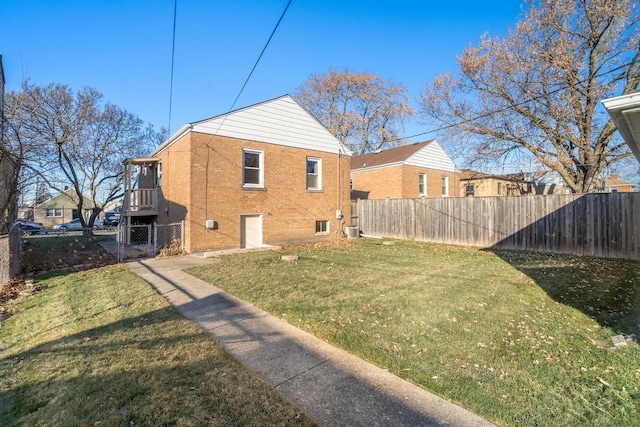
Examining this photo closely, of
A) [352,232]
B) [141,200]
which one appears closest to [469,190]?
[352,232]

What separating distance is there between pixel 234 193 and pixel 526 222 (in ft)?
39.2

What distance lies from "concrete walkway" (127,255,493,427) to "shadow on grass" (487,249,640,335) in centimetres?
375

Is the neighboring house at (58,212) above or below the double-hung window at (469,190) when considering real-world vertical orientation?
below

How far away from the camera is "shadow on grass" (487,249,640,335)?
4.96m

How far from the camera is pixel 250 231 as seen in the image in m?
13.3

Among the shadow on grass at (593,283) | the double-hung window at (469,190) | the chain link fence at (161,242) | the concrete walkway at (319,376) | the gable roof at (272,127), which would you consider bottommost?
the concrete walkway at (319,376)

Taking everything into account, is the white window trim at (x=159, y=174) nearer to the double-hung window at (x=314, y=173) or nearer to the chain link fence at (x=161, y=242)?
the chain link fence at (x=161, y=242)

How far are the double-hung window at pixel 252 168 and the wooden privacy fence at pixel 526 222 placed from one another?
24.6 ft

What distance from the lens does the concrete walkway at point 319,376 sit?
255cm

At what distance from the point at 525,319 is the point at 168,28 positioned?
1013 centimetres

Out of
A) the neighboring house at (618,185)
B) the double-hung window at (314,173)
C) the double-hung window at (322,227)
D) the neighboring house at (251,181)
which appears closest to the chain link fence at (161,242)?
the neighboring house at (251,181)

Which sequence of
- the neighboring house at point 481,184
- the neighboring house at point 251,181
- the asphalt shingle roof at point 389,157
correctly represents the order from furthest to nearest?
the neighboring house at point 481,184
the asphalt shingle roof at point 389,157
the neighboring house at point 251,181

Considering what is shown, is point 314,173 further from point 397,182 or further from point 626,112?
point 626,112

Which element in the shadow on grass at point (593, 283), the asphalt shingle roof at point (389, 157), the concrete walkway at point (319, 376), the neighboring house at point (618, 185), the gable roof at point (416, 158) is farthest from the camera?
the neighboring house at point (618, 185)
